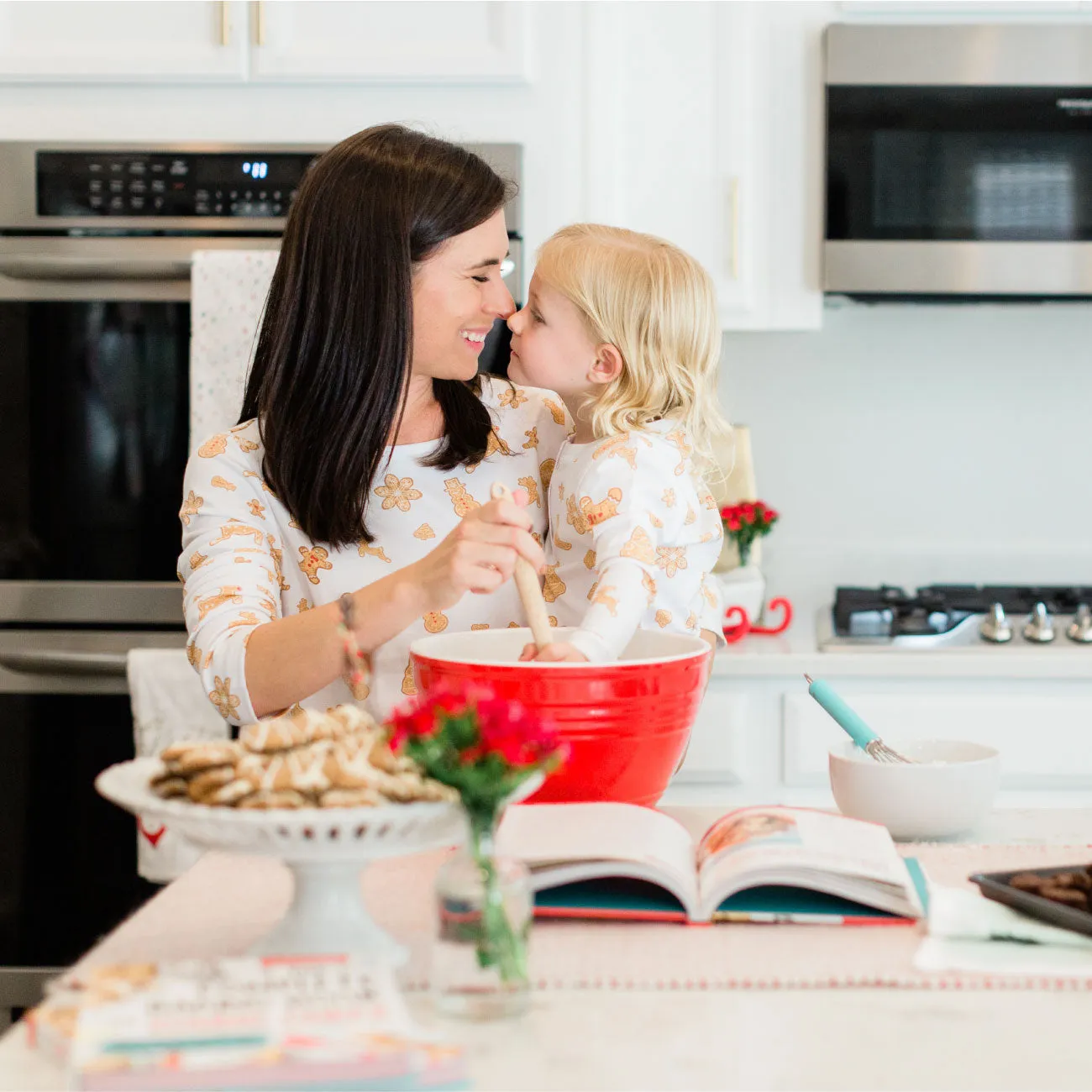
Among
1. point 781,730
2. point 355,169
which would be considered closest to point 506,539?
point 355,169

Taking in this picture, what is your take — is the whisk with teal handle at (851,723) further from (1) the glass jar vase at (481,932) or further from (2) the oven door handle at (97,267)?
(2) the oven door handle at (97,267)

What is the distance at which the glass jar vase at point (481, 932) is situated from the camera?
2.76ft

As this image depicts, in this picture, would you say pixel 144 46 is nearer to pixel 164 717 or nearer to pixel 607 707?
pixel 164 717

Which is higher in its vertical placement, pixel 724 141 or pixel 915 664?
pixel 724 141

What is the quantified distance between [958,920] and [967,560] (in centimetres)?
198

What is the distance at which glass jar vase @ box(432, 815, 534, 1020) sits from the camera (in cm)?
84

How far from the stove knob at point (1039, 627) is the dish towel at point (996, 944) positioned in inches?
54.8

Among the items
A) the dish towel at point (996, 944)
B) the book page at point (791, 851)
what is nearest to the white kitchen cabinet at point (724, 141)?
the book page at point (791, 851)

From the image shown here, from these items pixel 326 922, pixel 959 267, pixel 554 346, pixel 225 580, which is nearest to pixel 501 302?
pixel 554 346

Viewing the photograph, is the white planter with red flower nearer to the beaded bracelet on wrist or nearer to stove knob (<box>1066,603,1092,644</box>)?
stove knob (<box>1066,603,1092,644</box>)

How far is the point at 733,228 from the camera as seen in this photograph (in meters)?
2.48

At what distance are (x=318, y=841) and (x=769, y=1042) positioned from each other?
0.29 meters

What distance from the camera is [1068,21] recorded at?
7.96ft

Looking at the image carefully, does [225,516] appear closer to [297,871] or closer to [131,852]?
[297,871]
